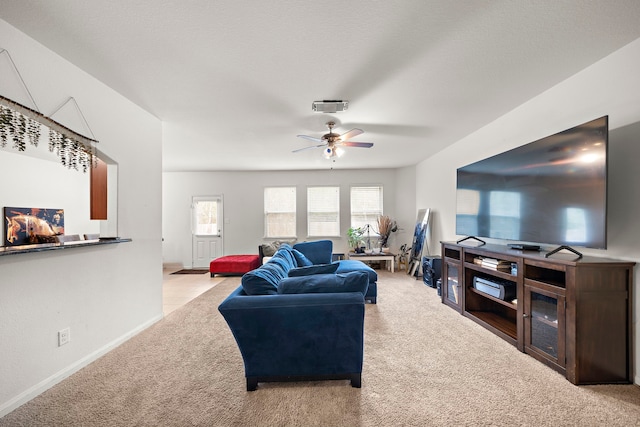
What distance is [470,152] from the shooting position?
4090mm

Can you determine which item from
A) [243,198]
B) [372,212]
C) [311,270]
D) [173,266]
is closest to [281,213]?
[243,198]

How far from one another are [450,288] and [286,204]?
4577mm

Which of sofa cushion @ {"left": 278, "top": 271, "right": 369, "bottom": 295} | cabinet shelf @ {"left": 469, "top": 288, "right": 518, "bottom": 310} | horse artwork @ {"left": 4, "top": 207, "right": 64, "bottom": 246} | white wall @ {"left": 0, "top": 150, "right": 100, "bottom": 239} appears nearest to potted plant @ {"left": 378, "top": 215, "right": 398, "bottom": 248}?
cabinet shelf @ {"left": 469, "top": 288, "right": 518, "bottom": 310}

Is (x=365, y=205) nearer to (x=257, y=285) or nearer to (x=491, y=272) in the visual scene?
(x=491, y=272)

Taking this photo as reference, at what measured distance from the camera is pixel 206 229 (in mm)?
7199

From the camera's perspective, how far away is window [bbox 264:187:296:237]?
7199mm

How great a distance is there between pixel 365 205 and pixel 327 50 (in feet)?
17.6

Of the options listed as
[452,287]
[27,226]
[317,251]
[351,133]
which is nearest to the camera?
[27,226]

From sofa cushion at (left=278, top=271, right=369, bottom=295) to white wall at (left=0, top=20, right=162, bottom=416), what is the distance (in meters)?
1.76

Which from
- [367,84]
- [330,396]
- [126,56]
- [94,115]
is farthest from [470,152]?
[94,115]

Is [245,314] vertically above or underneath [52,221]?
underneath

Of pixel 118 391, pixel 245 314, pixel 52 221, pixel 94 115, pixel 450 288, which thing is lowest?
pixel 118 391

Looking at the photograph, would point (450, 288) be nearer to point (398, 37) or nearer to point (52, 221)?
point (398, 37)

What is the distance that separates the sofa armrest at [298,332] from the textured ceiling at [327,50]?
184 centimetres
